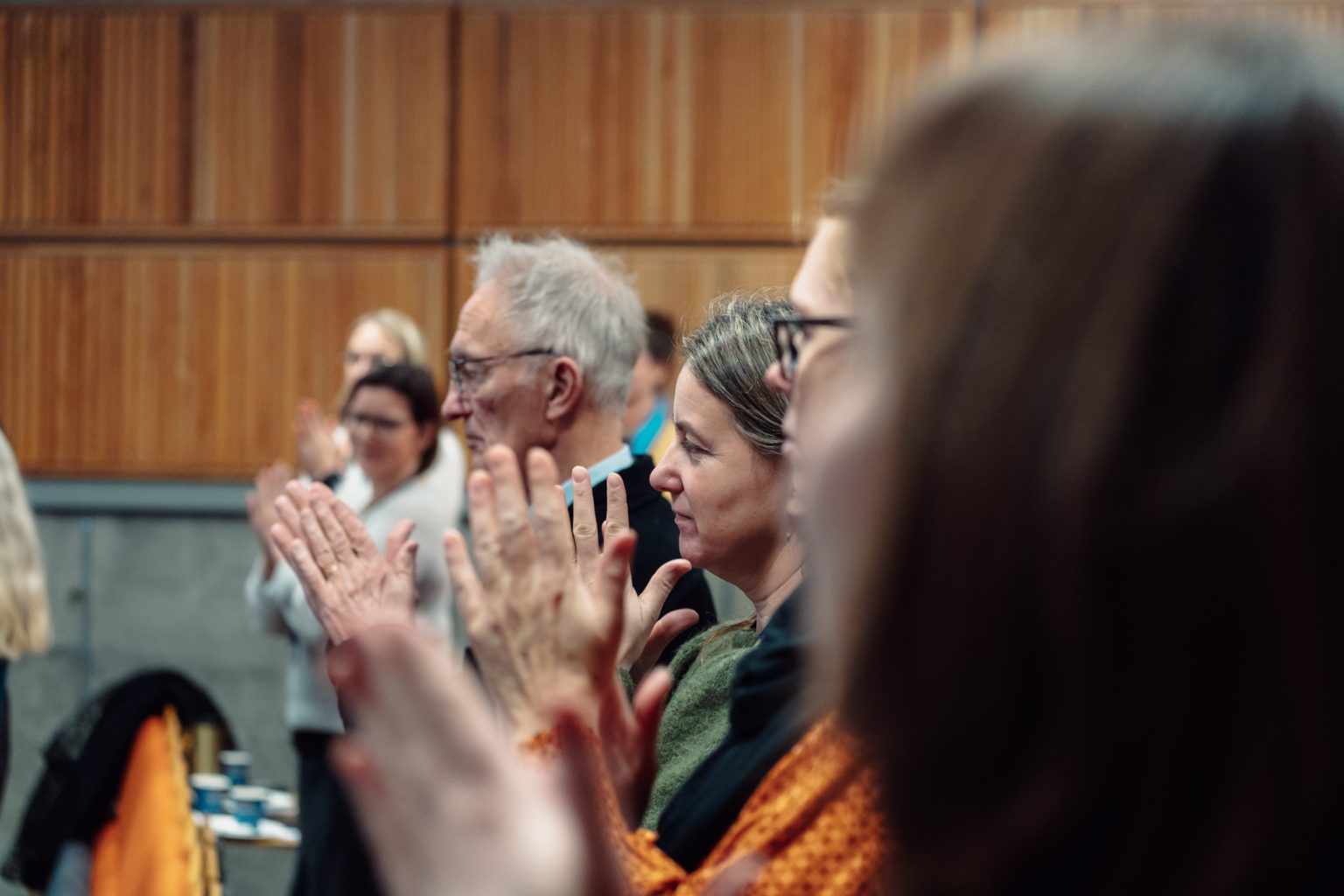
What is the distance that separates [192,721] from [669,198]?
3314mm

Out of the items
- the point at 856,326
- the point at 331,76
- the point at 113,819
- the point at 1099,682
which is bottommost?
the point at 113,819

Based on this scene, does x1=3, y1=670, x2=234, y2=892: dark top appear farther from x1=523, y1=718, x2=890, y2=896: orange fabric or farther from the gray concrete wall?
the gray concrete wall

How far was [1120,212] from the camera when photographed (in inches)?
24.8

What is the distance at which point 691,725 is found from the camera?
1.68 meters

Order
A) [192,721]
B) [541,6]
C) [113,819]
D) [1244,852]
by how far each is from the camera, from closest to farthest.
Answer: [1244,852] → [113,819] → [192,721] → [541,6]

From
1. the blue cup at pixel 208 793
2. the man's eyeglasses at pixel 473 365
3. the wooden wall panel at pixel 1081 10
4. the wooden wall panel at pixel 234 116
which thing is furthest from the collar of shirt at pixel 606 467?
the wooden wall panel at pixel 234 116

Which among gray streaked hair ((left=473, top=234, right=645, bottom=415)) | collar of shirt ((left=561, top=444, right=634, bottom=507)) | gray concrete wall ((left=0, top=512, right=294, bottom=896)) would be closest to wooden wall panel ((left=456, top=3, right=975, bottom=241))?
gray concrete wall ((left=0, top=512, right=294, bottom=896))

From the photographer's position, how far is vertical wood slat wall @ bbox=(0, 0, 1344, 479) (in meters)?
5.48

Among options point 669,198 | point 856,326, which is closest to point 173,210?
point 669,198

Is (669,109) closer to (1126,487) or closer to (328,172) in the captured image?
(328,172)

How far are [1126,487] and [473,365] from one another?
2211mm

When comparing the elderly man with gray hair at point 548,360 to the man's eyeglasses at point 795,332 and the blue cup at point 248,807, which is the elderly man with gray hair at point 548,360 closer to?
the blue cup at point 248,807

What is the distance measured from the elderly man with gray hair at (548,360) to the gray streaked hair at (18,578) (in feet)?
4.05

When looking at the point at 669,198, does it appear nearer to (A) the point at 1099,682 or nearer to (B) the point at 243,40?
(B) the point at 243,40
